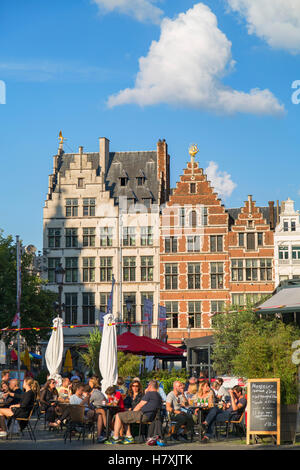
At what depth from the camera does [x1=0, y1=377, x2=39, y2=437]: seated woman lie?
15477 millimetres

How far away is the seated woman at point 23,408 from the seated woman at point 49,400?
195cm

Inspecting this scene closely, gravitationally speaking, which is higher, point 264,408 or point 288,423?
point 264,408

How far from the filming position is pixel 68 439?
16.2 metres

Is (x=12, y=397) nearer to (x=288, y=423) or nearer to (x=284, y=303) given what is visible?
(x=288, y=423)

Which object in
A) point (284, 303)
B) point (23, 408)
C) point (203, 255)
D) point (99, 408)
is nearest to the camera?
point (23, 408)

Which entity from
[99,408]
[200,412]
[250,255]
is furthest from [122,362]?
[250,255]

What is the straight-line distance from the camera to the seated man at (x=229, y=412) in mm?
16062

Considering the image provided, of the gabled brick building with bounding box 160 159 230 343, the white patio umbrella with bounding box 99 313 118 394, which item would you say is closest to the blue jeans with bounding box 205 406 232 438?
the white patio umbrella with bounding box 99 313 118 394

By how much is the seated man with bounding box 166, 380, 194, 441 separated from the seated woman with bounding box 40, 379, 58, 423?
296 cm

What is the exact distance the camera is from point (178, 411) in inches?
639

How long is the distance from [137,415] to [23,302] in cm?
2746
